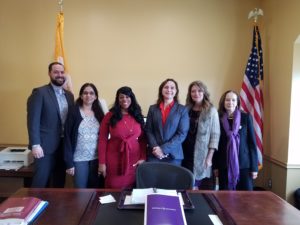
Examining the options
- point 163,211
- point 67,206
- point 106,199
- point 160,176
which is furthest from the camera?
point 160,176

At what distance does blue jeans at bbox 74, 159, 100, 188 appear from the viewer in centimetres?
227

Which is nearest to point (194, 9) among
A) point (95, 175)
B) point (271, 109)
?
point (271, 109)

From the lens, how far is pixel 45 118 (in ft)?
7.61

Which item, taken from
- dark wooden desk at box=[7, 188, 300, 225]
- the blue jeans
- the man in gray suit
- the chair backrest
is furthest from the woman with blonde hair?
the man in gray suit

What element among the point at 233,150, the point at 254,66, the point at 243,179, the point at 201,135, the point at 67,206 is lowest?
the point at 243,179

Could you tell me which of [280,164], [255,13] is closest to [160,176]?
[280,164]

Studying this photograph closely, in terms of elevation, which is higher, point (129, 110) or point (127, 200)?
point (129, 110)

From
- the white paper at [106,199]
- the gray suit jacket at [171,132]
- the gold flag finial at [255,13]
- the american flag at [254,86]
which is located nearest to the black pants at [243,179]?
the gray suit jacket at [171,132]

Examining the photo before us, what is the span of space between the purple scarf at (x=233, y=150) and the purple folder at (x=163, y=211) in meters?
1.22

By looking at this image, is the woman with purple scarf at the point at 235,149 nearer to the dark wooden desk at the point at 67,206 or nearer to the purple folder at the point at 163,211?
the purple folder at the point at 163,211

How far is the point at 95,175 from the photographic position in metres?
2.35

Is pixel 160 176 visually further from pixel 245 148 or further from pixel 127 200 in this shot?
pixel 245 148

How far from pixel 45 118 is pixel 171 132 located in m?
1.18

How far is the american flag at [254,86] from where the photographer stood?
323 cm
